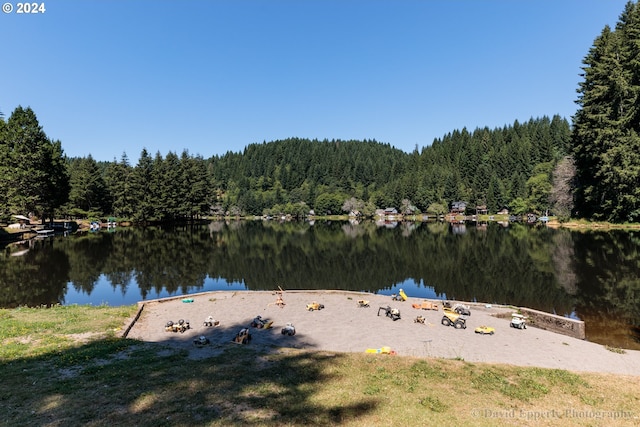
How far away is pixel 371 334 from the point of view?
690 inches

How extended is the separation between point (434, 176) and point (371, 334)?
14805 centimetres

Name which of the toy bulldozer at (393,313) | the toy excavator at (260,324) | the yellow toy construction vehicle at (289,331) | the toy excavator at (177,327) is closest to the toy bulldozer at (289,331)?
the yellow toy construction vehicle at (289,331)

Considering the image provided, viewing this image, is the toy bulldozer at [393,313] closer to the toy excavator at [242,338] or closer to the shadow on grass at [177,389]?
the toy excavator at [242,338]

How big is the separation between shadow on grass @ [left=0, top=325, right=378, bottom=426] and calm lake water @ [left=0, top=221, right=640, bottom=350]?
15960 mm

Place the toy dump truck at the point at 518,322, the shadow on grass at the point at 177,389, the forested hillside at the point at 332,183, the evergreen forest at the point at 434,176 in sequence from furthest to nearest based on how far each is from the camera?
the forested hillside at the point at 332,183
the evergreen forest at the point at 434,176
the toy dump truck at the point at 518,322
the shadow on grass at the point at 177,389

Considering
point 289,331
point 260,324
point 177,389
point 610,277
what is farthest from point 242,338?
point 610,277

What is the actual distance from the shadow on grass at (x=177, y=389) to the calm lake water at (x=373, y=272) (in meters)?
16.0

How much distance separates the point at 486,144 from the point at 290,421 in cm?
19039

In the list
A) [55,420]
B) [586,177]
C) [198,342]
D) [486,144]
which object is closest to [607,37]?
[586,177]

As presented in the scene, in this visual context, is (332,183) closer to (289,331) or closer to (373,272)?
(373,272)

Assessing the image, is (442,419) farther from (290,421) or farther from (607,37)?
(607,37)

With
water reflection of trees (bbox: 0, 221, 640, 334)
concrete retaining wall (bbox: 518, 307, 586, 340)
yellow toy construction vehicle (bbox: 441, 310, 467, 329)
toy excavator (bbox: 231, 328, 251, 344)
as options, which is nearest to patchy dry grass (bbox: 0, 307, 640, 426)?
toy excavator (bbox: 231, 328, 251, 344)

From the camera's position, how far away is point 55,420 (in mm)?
7773

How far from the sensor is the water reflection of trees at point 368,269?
27078 millimetres
